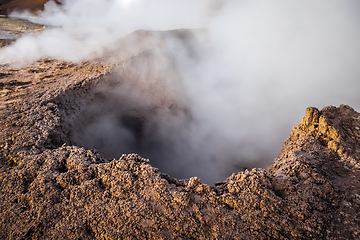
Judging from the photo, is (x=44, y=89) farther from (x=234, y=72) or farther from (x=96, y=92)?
(x=234, y=72)

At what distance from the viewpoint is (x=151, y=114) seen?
4.04 metres

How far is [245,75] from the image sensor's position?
502 centimetres

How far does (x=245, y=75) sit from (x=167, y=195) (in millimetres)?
3940

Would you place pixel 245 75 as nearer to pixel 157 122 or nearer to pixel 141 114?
pixel 157 122

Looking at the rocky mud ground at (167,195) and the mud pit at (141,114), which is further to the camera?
the mud pit at (141,114)

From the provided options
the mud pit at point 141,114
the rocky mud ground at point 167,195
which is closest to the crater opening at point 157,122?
the mud pit at point 141,114

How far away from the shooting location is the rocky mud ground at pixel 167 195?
155 cm

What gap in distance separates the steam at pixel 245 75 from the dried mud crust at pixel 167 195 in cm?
172

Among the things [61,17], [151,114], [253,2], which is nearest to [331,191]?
[151,114]

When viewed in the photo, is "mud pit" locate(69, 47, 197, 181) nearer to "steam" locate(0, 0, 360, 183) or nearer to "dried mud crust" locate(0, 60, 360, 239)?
"steam" locate(0, 0, 360, 183)

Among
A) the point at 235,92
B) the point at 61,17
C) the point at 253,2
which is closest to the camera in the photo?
the point at 235,92

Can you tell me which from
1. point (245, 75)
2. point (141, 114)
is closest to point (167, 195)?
point (141, 114)

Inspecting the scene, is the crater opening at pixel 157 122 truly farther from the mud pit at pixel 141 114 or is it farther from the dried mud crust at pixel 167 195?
the dried mud crust at pixel 167 195

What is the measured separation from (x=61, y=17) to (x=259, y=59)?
7.53m
